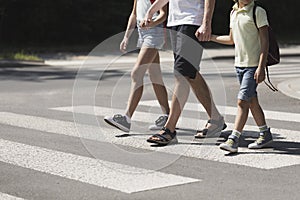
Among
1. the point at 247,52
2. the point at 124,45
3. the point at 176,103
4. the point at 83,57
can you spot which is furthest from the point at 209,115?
the point at 83,57

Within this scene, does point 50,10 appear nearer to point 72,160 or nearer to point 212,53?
point 212,53

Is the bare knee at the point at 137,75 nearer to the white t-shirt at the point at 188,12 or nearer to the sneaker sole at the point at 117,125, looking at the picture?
the sneaker sole at the point at 117,125

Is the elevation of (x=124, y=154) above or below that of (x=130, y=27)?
below

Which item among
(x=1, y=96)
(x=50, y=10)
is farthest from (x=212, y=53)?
(x=1, y=96)

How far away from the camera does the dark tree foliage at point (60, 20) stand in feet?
82.4

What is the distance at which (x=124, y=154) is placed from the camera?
7273 millimetres

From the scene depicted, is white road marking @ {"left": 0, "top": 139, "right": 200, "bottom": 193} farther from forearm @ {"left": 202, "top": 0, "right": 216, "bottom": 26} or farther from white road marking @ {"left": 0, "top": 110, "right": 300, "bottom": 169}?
forearm @ {"left": 202, "top": 0, "right": 216, "bottom": 26}

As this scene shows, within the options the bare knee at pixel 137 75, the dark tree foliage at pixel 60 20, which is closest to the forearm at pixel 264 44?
the bare knee at pixel 137 75

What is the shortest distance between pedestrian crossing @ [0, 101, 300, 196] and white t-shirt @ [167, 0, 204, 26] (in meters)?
1.21

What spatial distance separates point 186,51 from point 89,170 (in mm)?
1658

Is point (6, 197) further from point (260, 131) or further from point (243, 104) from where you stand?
point (260, 131)

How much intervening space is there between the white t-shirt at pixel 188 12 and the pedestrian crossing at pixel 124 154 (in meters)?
1.21

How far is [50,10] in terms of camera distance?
25.1m

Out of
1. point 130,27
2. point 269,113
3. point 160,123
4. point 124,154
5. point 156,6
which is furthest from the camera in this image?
point 269,113
